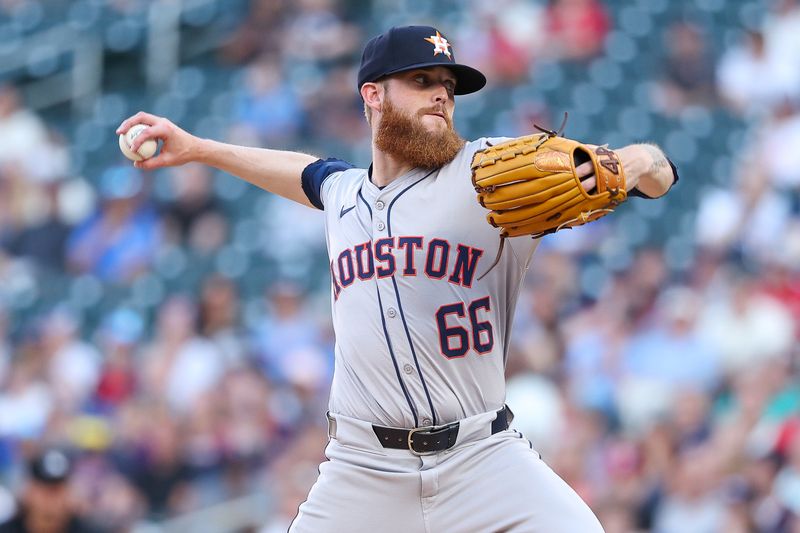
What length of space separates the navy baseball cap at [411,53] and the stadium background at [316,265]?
9.14 ft

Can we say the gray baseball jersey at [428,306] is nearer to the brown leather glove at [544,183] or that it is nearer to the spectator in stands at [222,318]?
the brown leather glove at [544,183]

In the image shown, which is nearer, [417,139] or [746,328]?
[417,139]

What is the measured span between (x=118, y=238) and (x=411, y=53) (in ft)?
18.8

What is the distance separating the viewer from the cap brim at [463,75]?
3436 millimetres

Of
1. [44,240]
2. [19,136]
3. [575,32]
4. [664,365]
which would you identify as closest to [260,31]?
[19,136]

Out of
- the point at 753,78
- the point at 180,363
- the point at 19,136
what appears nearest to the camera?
the point at 180,363

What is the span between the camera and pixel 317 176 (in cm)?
381

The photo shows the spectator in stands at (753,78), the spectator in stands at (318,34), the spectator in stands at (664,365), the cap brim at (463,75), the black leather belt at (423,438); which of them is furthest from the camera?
the spectator in stands at (318,34)

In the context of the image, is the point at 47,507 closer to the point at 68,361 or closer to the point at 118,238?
the point at 68,361

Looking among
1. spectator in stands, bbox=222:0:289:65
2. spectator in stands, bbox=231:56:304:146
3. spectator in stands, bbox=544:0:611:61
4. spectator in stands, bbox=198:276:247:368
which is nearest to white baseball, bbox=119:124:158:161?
spectator in stands, bbox=198:276:247:368

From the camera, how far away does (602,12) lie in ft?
30.0

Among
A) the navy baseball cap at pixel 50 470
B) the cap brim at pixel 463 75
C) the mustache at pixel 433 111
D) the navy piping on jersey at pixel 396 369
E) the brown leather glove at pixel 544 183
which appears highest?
the cap brim at pixel 463 75

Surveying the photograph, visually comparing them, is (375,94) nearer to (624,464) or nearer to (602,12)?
(624,464)

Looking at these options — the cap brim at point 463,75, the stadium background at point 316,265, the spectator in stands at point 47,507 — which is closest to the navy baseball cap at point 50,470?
the spectator in stands at point 47,507
